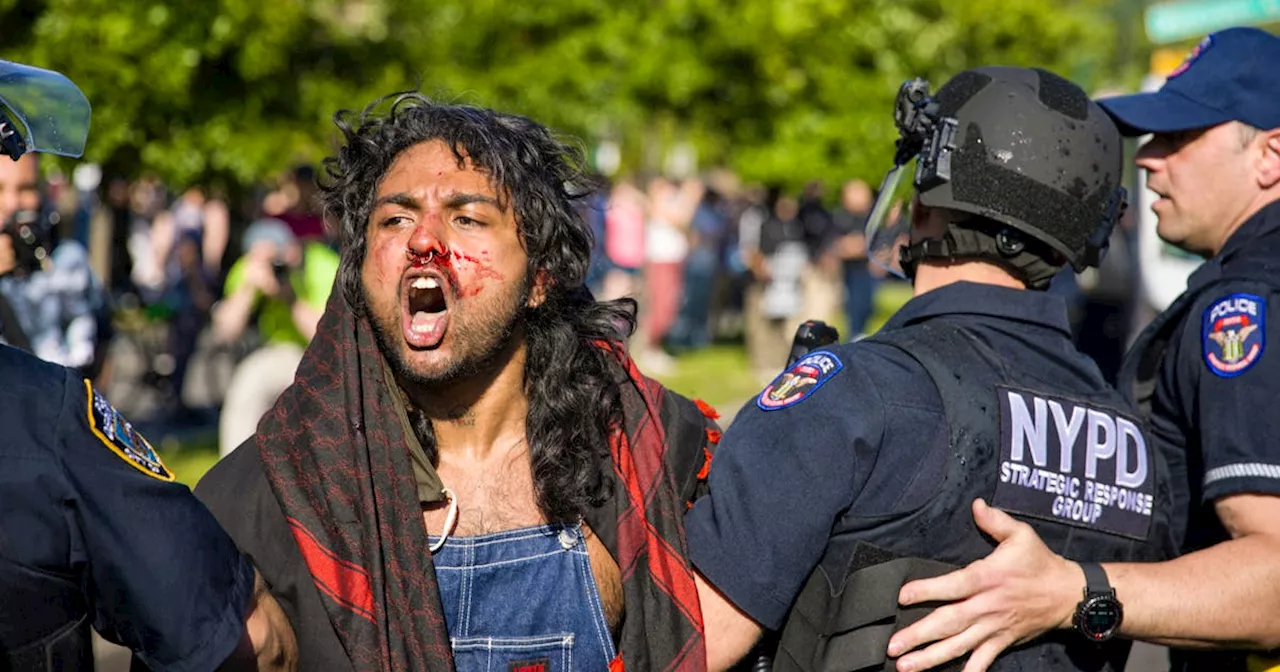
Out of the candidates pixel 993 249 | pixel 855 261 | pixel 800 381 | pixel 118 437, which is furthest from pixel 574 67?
pixel 118 437

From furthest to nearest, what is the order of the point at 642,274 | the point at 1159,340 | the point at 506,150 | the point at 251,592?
the point at 642,274
the point at 1159,340
the point at 506,150
the point at 251,592

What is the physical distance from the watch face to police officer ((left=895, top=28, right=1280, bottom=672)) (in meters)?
0.03

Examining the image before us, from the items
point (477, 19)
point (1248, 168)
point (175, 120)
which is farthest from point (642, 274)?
point (1248, 168)

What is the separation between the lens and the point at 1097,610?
106 inches

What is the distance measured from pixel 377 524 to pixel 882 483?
93 centimetres

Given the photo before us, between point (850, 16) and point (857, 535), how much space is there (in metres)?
16.7

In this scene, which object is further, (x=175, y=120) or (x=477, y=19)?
(x=477, y=19)

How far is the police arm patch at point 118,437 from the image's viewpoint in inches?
83.6

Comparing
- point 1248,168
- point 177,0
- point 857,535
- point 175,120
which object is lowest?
point 857,535

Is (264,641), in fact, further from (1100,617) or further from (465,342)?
(1100,617)

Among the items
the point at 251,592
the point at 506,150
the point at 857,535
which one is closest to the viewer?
the point at 251,592

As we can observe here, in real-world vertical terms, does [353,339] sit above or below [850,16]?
below

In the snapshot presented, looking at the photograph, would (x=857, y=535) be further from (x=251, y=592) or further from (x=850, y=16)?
(x=850, y=16)

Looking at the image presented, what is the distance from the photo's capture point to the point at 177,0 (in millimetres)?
9242
